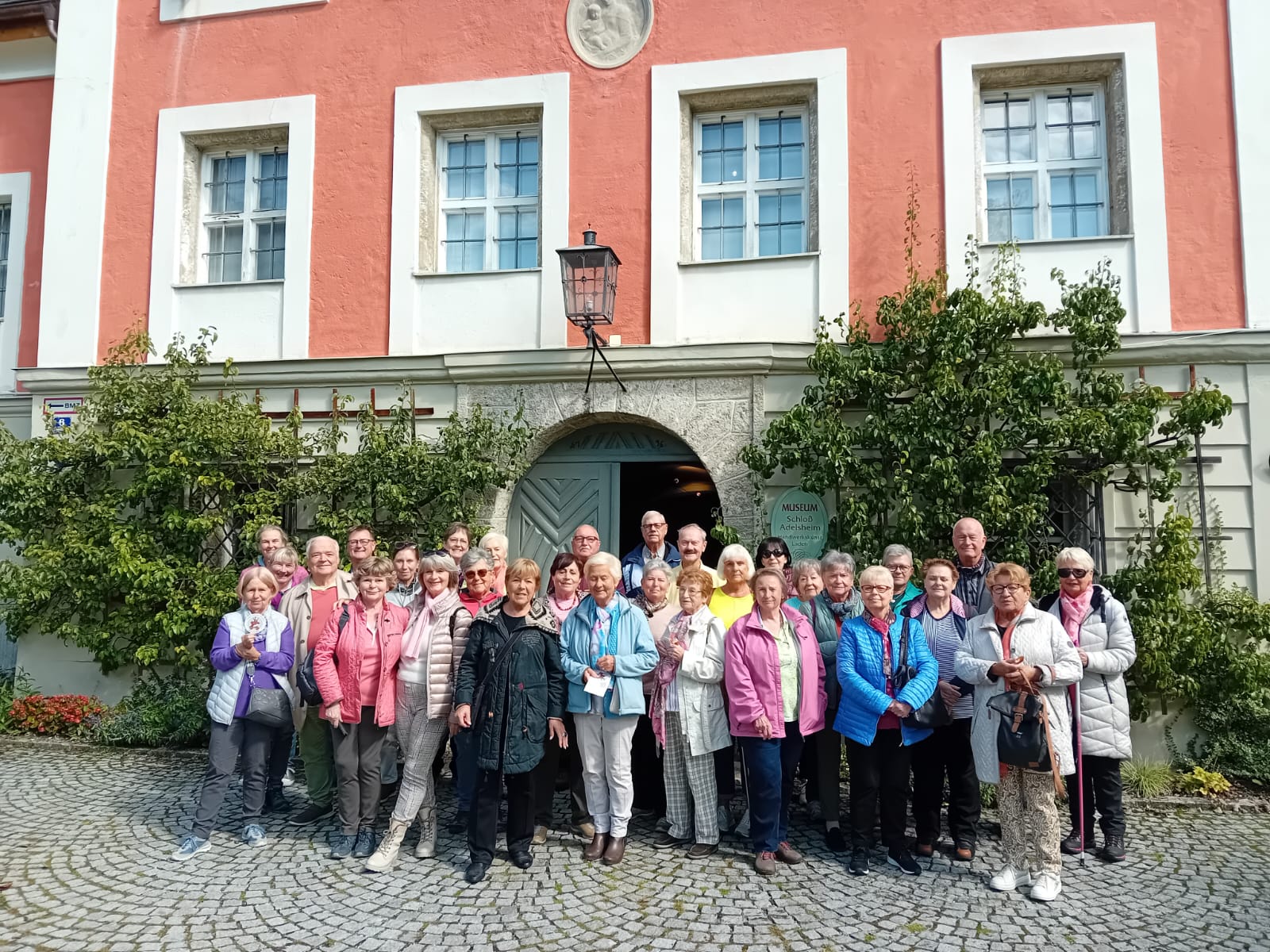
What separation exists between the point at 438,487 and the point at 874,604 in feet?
14.1

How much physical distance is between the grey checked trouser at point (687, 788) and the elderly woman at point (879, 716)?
2.54 feet

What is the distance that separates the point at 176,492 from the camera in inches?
345

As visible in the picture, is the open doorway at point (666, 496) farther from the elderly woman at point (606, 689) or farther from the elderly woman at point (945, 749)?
the elderly woman at point (945, 749)

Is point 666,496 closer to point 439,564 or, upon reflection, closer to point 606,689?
Result: point 439,564

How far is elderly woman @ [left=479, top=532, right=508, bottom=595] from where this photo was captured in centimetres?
578

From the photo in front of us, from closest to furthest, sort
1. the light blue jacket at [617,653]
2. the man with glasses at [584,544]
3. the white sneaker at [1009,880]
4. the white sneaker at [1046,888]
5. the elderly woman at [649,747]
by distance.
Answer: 1. the white sneaker at [1046,888]
2. the white sneaker at [1009,880]
3. the light blue jacket at [617,653]
4. the elderly woman at [649,747]
5. the man with glasses at [584,544]

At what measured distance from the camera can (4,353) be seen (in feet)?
32.7

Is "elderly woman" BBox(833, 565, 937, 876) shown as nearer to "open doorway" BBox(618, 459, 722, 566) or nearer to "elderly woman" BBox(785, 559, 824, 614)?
"elderly woman" BBox(785, 559, 824, 614)

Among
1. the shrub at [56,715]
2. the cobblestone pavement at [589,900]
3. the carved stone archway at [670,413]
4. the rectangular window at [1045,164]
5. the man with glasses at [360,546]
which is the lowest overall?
the cobblestone pavement at [589,900]

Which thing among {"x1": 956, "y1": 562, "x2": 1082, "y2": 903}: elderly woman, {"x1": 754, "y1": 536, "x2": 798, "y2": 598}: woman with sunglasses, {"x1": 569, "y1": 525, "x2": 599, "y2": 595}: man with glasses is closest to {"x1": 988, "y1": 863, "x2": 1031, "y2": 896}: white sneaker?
{"x1": 956, "y1": 562, "x2": 1082, "y2": 903}: elderly woman

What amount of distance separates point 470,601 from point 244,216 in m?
5.93

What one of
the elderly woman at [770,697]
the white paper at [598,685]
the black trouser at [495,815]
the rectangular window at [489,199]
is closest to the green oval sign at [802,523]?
the elderly woman at [770,697]

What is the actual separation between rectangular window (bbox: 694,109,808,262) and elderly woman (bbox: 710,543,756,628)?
3.60 metres

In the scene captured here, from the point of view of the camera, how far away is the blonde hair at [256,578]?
225 inches
